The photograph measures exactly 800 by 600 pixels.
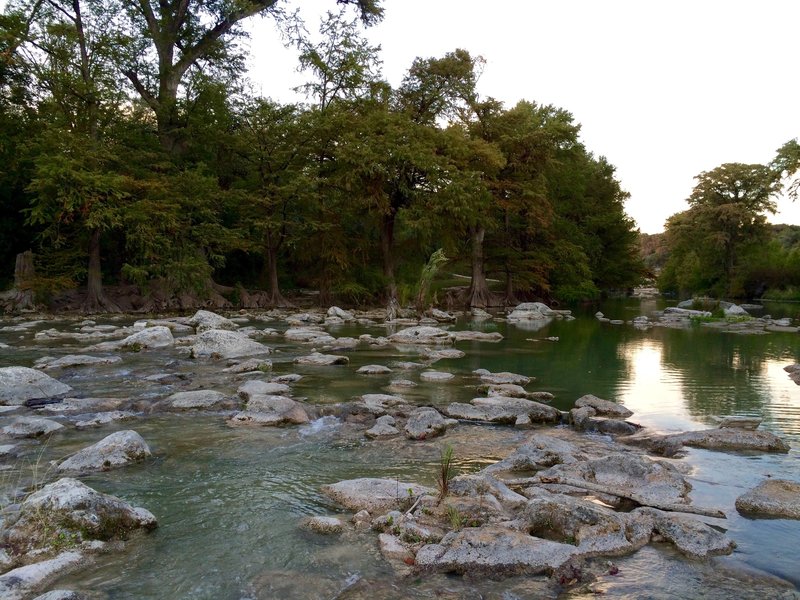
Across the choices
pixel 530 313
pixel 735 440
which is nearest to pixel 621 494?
pixel 735 440

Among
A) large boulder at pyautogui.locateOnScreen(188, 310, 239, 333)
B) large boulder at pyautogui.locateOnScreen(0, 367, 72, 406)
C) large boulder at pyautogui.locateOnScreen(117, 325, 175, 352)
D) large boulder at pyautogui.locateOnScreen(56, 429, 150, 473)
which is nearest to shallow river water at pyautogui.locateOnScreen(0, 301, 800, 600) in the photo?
large boulder at pyautogui.locateOnScreen(56, 429, 150, 473)

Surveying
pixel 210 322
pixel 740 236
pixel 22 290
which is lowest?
pixel 210 322

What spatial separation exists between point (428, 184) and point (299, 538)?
25.4 m

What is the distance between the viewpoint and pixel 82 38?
79.4 feet

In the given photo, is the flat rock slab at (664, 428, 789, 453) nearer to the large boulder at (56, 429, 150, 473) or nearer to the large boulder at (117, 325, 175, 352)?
the large boulder at (56, 429, 150, 473)

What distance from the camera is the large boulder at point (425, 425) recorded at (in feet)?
23.5

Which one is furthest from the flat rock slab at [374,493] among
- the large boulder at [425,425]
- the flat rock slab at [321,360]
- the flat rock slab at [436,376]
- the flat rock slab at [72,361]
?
the flat rock slab at [72,361]

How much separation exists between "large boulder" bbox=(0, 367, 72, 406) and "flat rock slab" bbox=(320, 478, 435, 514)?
5.70 meters

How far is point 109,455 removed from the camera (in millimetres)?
5805

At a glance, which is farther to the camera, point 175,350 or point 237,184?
point 237,184

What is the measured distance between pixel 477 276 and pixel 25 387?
2868cm

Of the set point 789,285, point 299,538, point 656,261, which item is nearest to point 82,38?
point 299,538

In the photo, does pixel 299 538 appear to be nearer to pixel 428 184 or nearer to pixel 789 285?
pixel 428 184

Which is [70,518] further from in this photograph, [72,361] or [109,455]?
[72,361]
